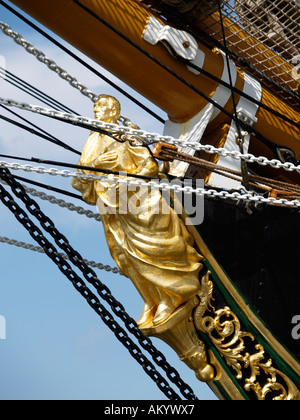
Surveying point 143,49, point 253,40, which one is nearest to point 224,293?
point 143,49

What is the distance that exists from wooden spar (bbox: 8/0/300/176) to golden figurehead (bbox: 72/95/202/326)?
0.49 m

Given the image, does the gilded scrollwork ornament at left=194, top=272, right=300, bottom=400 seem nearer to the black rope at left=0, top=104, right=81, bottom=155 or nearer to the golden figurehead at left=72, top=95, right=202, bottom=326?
the golden figurehead at left=72, top=95, right=202, bottom=326

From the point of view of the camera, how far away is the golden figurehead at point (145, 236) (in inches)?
130

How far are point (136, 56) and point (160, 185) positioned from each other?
797 mm

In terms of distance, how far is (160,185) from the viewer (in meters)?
3.19

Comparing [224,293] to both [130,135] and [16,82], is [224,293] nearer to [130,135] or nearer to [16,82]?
[130,135]

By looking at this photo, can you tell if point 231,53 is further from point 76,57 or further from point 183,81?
point 76,57

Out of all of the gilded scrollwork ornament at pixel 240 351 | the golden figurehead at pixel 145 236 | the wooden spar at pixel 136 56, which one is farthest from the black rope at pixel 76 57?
the gilded scrollwork ornament at pixel 240 351

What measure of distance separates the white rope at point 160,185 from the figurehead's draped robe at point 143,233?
62mm

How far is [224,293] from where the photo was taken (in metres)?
3.40

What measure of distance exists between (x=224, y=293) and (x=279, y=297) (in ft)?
0.83

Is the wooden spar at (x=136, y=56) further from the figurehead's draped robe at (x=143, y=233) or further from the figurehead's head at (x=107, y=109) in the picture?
the figurehead's draped robe at (x=143, y=233)

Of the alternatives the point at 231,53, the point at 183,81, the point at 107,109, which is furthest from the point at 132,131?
the point at 231,53

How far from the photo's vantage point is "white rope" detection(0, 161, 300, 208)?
3131 mm
